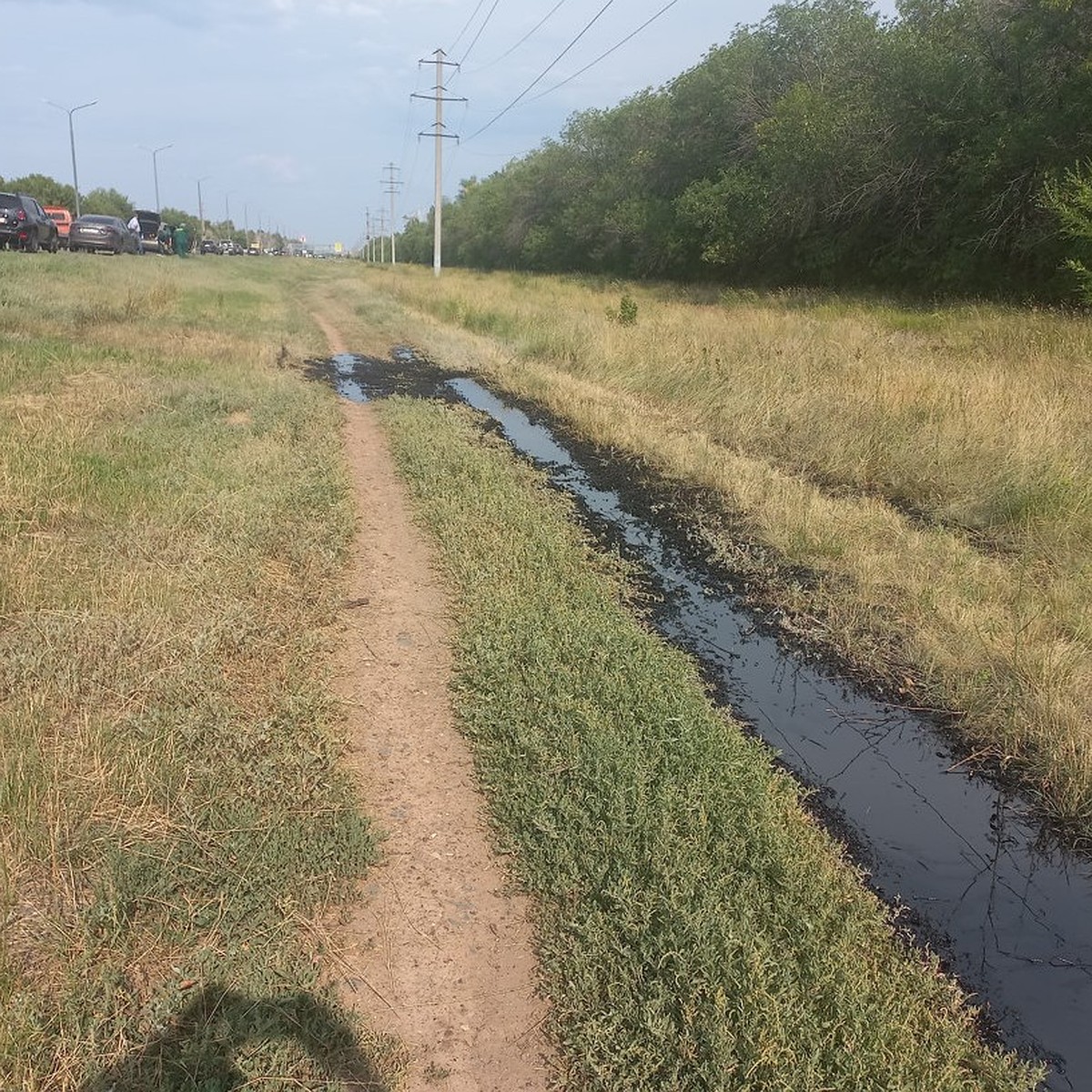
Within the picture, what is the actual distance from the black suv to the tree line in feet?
79.6

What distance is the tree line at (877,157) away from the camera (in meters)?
16.4

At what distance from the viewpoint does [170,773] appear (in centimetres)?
314

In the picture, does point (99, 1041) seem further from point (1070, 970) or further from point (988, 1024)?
point (1070, 970)

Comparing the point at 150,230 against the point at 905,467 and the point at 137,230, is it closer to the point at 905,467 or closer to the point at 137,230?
the point at 137,230

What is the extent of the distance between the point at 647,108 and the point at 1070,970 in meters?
46.9

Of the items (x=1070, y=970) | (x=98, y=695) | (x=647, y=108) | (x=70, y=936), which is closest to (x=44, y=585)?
(x=98, y=695)

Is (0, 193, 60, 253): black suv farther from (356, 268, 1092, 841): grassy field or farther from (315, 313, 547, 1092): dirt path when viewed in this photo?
(315, 313, 547, 1092): dirt path

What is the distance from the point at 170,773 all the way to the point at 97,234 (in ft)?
120

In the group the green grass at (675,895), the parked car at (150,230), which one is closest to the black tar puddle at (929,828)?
the green grass at (675,895)

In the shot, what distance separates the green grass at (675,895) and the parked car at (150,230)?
46752 millimetres

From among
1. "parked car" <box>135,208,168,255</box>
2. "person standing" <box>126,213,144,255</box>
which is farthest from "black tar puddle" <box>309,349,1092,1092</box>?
"parked car" <box>135,208,168,255</box>

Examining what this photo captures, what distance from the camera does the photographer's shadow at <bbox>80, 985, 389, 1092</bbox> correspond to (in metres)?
2.10

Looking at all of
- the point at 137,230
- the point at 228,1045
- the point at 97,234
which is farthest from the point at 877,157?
the point at 137,230

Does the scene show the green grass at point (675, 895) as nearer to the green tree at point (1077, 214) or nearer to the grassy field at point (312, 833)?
the grassy field at point (312, 833)
